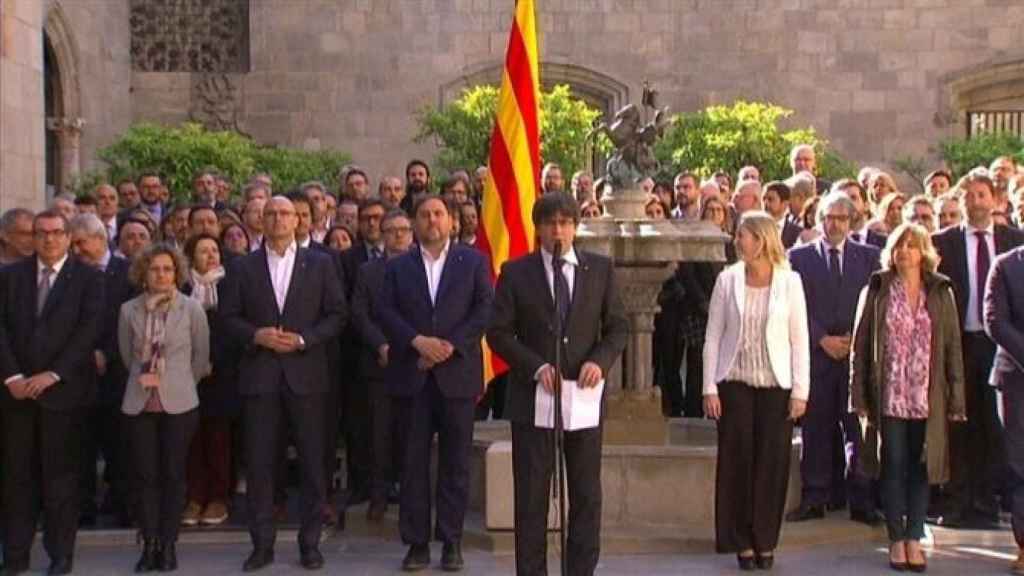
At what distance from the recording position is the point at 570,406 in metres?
7.05

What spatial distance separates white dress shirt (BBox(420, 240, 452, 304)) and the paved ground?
5.00ft

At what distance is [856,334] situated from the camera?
818cm

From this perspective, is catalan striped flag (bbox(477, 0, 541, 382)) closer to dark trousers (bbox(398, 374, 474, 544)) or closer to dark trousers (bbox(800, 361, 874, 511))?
dark trousers (bbox(398, 374, 474, 544))

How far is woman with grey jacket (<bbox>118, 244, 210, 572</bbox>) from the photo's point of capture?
8141 millimetres

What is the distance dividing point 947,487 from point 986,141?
→ 11960 mm

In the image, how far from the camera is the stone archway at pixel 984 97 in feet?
71.1

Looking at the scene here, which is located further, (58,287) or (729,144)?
(729,144)

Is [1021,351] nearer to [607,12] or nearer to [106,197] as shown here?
[106,197]

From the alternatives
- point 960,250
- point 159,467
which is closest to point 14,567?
point 159,467

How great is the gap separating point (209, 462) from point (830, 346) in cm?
397

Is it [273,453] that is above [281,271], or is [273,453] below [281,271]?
below

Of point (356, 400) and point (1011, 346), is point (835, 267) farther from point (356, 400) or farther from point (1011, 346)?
point (356, 400)

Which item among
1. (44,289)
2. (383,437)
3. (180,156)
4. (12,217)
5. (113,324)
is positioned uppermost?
(180,156)

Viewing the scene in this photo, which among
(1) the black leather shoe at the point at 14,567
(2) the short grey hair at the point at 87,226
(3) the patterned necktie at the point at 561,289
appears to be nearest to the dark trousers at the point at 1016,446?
(3) the patterned necktie at the point at 561,289
